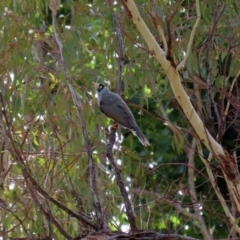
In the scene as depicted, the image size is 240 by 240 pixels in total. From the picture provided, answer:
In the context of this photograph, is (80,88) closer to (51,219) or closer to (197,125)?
(197,125)

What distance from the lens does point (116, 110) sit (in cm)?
567

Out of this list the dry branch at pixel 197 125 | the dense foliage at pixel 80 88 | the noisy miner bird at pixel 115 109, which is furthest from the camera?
the noisy miner bird at pixel 115 109

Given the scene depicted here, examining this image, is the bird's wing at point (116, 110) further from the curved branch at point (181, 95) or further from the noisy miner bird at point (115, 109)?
the curved branch at point (181, 95)

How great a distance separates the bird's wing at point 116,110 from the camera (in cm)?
545

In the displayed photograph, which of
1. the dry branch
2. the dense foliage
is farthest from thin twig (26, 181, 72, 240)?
the dry branch

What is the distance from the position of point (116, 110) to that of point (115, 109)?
4cm

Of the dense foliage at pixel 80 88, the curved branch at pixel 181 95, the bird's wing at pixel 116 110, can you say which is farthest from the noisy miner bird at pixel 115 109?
the curved branch at pixel 181 95

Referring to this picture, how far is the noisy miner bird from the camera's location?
545cm

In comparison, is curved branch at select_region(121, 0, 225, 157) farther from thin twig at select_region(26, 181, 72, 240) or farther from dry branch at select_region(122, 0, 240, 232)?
thin twig at select_region(26, 181, 72, 240)

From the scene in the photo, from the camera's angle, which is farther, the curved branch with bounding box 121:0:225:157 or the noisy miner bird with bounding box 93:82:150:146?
the noisy miner bird with bounding box 93:82:150:146

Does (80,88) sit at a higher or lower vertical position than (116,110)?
lower

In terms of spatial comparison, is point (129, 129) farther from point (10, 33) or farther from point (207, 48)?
point (207, 48)

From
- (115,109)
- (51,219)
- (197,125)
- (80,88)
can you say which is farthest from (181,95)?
(115,109)

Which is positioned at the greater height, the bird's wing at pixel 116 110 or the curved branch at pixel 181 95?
the bird's wing at pixel 116 110
